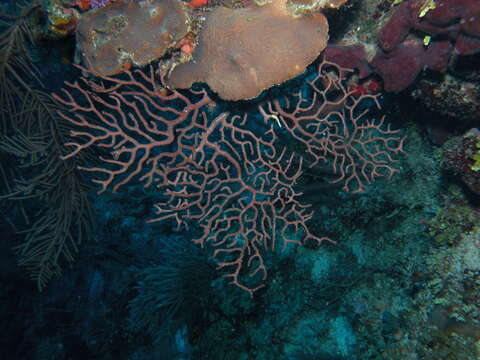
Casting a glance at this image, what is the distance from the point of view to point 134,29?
2449 millimetres

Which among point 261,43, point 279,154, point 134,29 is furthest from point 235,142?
point 134,29

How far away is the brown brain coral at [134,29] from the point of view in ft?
7.98

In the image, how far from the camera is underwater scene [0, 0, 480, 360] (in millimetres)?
2455

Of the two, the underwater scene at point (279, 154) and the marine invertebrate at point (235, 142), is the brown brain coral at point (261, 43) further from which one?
the marine invertebrate at point (235, 142)

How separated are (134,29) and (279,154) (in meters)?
2.10

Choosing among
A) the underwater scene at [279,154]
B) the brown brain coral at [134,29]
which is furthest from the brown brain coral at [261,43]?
the brown brain coral at [134,29]

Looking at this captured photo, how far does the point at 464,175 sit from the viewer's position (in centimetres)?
300

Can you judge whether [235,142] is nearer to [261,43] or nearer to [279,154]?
[279,154]

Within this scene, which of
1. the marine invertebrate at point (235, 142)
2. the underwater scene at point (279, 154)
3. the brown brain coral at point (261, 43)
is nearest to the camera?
the brown brain coral at point (261, 43)

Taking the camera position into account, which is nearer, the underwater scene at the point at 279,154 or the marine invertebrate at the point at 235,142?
the underwater scene at the point at 279,154

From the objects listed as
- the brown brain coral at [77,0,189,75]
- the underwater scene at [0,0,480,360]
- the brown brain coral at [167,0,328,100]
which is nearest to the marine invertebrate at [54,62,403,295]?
the underwater scene at [0,0,480,360]

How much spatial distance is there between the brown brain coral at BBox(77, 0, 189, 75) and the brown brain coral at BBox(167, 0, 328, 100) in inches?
13.0

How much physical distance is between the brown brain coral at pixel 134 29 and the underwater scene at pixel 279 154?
0.04 feet

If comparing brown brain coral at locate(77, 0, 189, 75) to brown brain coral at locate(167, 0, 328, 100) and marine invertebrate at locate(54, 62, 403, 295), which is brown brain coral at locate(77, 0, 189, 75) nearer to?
marine invertebrate at locate(54, 62, 403, 295)
